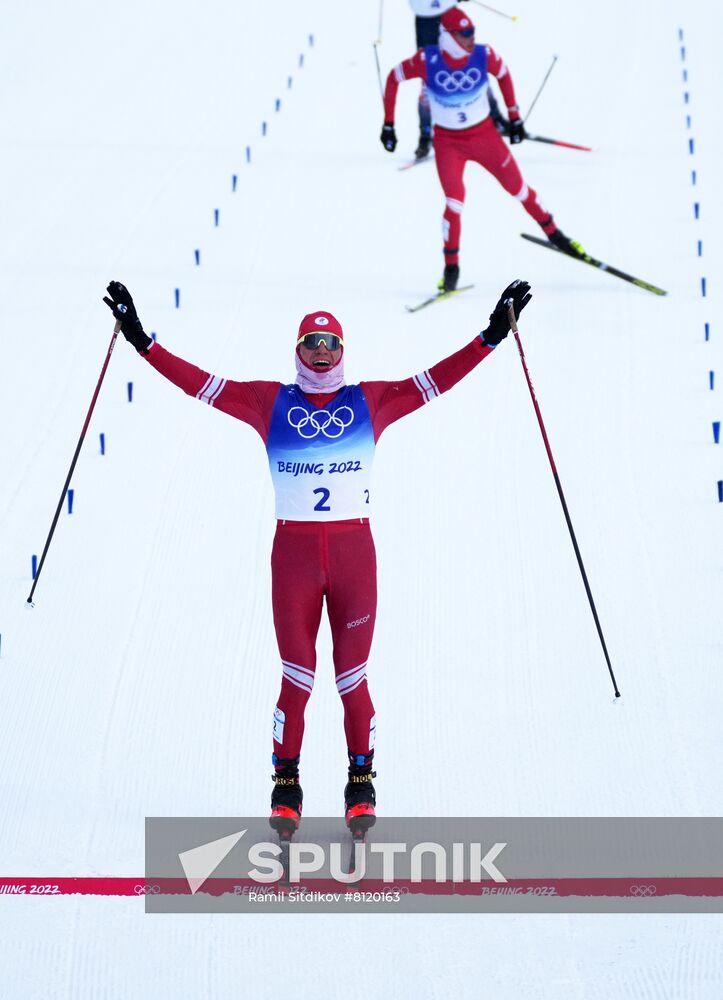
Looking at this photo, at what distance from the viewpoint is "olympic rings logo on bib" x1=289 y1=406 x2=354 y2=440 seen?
12.9ft

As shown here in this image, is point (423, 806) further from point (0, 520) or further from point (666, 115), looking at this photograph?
point (666, 115)

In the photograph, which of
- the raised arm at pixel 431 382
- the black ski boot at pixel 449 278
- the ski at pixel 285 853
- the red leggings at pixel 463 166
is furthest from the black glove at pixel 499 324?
the black ski boot at pixel 449 278

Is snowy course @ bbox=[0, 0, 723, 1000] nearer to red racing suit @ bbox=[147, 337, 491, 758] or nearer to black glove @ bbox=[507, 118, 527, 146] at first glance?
red racing suit @ bbox=[147, 337, 491, 758]

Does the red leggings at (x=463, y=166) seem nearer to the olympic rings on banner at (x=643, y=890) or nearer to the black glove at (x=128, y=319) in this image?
the black glove at (x=128, y=319)

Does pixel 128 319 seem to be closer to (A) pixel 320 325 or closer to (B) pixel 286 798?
(A) pixel 320 325

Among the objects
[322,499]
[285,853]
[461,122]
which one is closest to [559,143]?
[461,122]

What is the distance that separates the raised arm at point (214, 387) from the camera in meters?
4.01

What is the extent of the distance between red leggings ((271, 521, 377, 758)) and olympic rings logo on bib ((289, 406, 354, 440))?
0.80 ft

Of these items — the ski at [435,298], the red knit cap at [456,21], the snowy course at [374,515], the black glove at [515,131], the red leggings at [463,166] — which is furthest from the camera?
the black glove at [515,131]

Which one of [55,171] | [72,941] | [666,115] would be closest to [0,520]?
[72,941]

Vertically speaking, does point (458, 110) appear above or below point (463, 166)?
above

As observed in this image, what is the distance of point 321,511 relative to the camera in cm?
393

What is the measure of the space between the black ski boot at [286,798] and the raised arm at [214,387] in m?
0.90

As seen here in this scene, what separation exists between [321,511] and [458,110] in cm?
398
